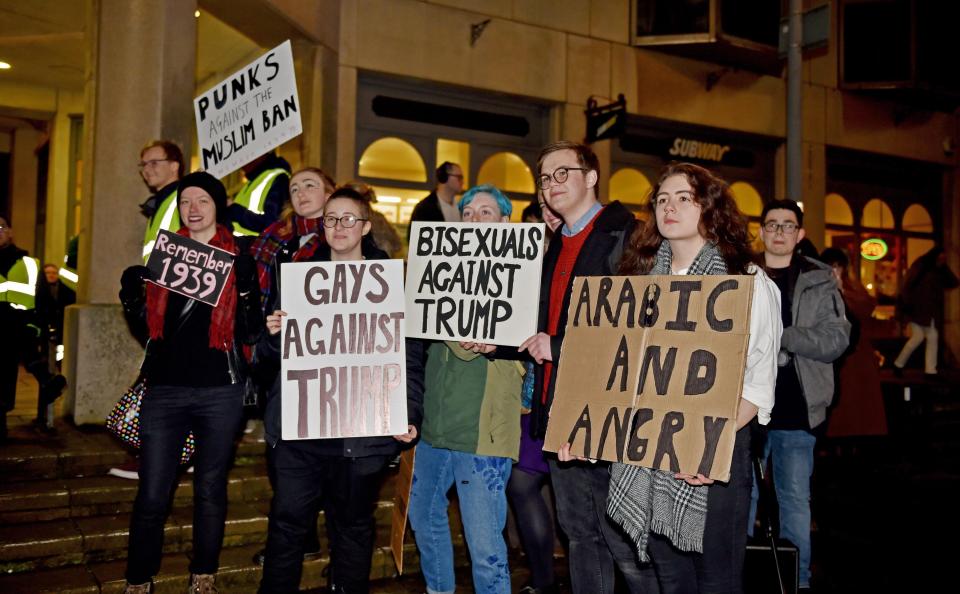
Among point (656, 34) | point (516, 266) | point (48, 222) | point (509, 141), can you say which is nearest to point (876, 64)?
point (656, 34)

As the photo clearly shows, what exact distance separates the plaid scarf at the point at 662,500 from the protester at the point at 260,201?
3.18 m

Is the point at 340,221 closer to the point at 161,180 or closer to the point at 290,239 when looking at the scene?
the point at 290,239

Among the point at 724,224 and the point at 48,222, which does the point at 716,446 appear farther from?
the point at 48,222


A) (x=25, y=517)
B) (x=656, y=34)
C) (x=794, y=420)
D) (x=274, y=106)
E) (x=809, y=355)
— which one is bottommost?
(x=25, y=517)

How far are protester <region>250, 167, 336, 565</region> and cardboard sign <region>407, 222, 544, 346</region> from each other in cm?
56

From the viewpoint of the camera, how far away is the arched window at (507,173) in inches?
463

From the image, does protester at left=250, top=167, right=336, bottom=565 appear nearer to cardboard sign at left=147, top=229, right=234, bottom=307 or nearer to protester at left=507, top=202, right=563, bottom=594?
cardboard sign at left=147, top=229, right=234, bottom=307

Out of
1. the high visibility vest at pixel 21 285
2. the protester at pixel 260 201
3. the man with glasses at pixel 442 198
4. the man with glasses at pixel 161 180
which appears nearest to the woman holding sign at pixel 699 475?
the protester at pixel 260 201

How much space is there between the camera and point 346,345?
369cm

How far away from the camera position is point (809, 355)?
14.6ft

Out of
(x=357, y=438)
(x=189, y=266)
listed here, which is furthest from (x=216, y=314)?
(x=357, y=438)

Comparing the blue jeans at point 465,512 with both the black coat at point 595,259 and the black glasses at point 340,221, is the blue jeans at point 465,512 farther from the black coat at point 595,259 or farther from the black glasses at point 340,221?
the black glasses at point 340,221

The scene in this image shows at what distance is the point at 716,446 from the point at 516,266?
136cm

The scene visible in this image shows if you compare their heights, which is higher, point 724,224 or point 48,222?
point 48,222
